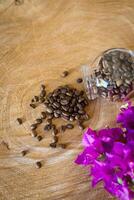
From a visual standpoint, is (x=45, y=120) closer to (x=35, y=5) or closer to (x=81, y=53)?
(x=81, y=53)

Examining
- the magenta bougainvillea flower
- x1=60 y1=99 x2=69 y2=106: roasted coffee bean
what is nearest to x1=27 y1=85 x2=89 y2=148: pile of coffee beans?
x1=60 y1=99 x2=69 y2=106: roasted coffee bean

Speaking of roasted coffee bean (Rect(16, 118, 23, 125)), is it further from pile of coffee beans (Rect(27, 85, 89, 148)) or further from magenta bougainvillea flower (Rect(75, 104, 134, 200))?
magenta bougainvillea flower (Rect(75, 104, 134, 200))

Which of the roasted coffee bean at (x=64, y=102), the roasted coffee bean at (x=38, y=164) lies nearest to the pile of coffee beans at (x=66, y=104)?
the roasted coffee bean at (x=64, y=102)

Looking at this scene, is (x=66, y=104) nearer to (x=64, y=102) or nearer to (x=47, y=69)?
(x=64, y=102)

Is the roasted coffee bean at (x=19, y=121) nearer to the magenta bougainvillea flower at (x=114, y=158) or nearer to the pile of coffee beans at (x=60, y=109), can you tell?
the pile of coffee beans at (x=60, y=109)

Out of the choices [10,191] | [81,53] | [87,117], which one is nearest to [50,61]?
[81,53]

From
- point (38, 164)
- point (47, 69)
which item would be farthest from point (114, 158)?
point (47, 69)
